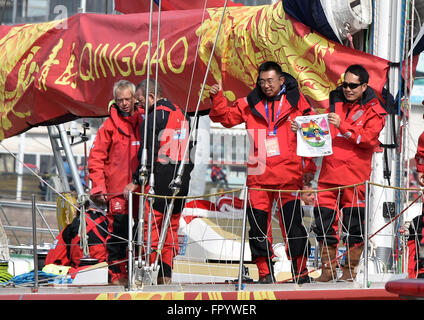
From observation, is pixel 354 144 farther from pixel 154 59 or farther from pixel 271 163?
pixel 154 59

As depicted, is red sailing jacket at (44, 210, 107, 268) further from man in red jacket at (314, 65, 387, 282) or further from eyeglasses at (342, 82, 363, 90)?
eyeglasses at (342, 82, 363, 90)

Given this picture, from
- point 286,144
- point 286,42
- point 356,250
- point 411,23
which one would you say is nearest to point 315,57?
point 286,42

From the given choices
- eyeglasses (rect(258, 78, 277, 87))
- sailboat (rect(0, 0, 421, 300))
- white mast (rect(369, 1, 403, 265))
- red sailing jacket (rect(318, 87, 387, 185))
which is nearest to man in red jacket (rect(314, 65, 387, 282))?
red sailing jacket (rect(318, 87, 387, 185))

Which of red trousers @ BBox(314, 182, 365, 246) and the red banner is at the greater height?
the red banner

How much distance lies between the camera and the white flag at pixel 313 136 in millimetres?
5484

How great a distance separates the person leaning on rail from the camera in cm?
584

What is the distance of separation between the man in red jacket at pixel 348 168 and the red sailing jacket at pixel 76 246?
83.8 inches

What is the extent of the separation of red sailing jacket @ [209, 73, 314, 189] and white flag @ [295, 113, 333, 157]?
0.12 meters

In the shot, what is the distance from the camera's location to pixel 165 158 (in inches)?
234

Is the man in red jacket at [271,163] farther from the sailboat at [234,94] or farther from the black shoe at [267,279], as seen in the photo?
the sailboat at [234,94]

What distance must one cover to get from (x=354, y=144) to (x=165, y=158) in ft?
4.33

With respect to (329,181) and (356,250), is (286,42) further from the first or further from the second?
(356,250)

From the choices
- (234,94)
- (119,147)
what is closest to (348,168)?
(119,147)
